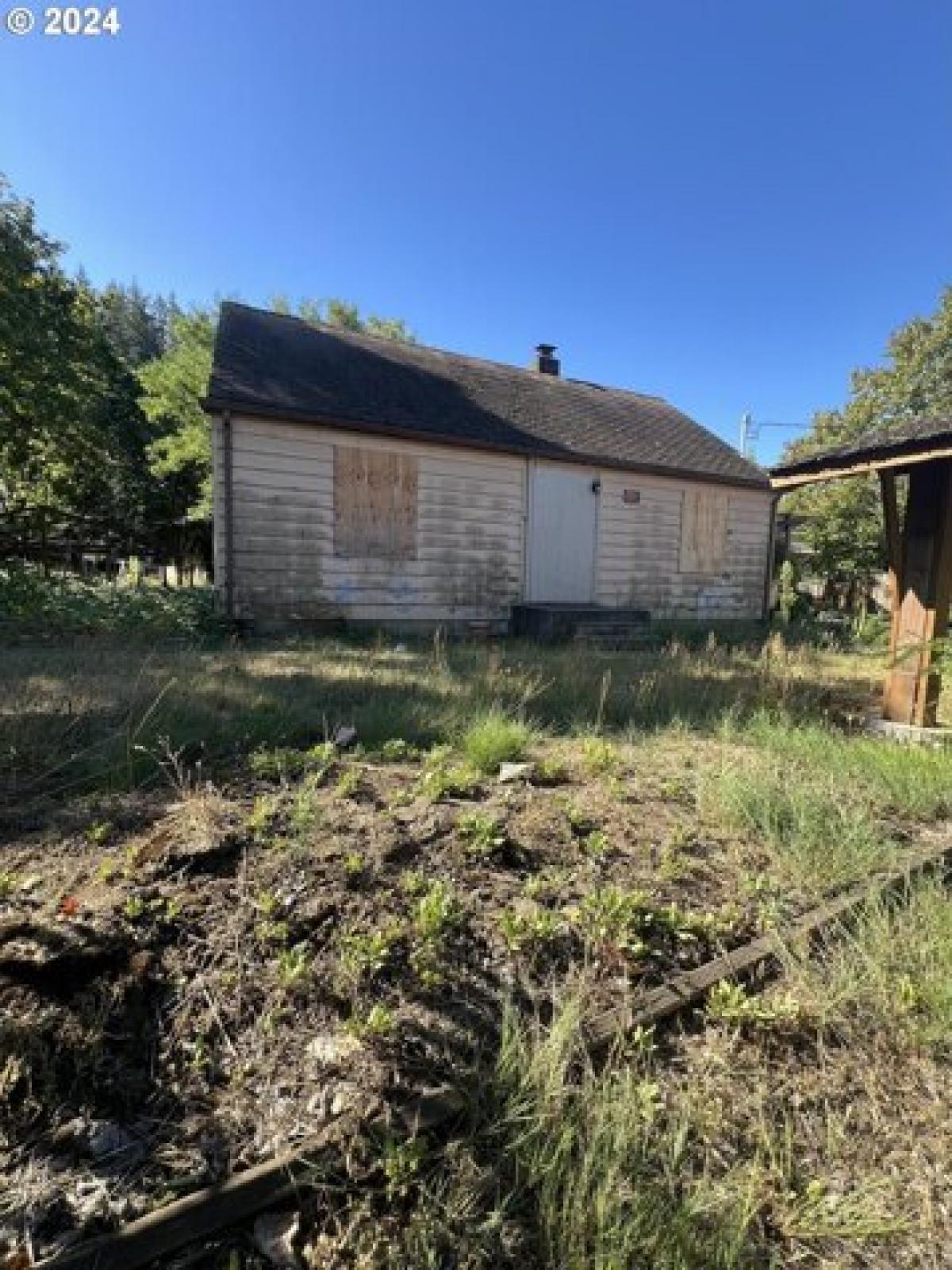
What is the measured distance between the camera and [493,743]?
3.52 m

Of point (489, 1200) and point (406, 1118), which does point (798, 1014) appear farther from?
point (406, 1118)

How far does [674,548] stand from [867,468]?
6.92 metres

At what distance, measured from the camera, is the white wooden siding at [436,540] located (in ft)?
27.7

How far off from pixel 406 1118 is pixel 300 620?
25.6ft

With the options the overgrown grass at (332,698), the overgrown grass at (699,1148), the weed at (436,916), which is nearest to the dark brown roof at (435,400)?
the overgrown grass at (332,698)

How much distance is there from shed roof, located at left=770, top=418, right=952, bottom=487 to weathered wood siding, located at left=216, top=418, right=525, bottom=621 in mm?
5025

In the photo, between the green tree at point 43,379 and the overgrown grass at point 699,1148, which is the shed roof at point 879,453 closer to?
the overgrown grass at point 699,1148

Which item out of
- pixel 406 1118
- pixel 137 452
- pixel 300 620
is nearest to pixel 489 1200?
pixel 406 1118

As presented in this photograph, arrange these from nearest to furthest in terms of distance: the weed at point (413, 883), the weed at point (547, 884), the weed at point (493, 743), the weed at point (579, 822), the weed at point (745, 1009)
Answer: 1. the weed at point (745, 1009)
2. the weed at point (413, 883)
3. the weed at point (547, 884)
4. the weed at point (579, 822)
5. the weed at point (493, 743)

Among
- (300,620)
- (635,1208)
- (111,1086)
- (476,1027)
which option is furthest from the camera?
(300,620)

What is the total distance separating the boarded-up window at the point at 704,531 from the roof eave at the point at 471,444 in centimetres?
33

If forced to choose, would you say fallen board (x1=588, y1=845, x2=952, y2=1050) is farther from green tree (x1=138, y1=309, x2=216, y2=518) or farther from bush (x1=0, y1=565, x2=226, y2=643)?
green tree (x1=138, y1=309, x2=216, y2=518)

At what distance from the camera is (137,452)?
72.3 feet

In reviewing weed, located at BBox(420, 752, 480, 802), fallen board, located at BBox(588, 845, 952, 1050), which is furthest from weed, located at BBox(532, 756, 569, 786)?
fallen board, located at BBox(588, 845, 952, 1050)
